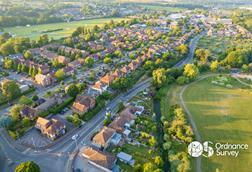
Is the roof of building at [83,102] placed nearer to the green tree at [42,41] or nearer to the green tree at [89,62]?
the green tree at [89,62]

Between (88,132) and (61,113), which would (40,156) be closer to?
(88,132)

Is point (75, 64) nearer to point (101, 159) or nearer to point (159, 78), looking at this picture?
point (159, 78)

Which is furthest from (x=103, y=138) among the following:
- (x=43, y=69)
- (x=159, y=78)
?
(x=43, y=69)

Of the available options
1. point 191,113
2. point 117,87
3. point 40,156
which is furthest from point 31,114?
point 191,113

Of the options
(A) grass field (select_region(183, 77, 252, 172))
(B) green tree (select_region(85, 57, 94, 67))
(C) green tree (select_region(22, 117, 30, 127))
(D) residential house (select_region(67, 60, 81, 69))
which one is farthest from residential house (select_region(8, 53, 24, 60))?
(A) grass field (select_region(183, 77, 252, 172))

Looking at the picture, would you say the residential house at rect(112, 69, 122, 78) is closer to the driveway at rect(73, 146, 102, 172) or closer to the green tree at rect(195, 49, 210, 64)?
the driveway at rect(73, 146, 102, 172)
